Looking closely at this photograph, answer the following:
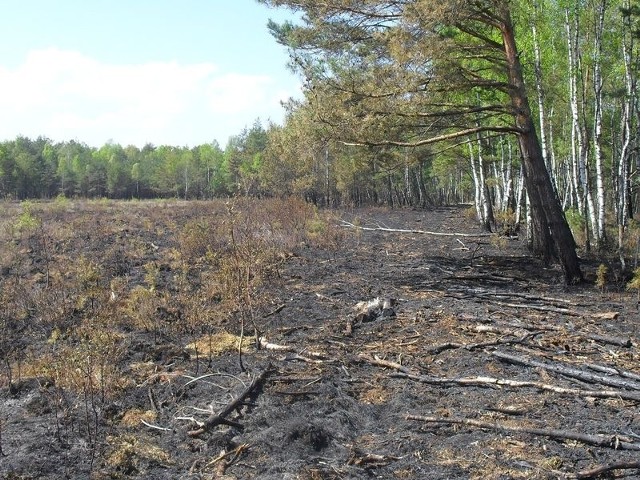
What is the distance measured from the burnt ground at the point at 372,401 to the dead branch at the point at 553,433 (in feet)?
0.04

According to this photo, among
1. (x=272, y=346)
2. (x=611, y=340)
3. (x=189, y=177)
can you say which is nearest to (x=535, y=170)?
(x=611, y=340)

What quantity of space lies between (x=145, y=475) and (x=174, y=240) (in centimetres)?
1350

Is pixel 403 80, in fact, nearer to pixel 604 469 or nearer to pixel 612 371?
pixel 612 371

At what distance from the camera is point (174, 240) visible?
17281 millimetres

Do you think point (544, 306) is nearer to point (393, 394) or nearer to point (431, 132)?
point (393, 394)

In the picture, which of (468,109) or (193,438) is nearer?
(193,438)

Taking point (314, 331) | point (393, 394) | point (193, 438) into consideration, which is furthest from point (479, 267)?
point (193, 438)

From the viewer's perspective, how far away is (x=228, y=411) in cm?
517

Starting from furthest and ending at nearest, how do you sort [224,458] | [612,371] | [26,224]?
[26,224], [612,371], [224,458]

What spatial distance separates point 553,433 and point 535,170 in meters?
6.78

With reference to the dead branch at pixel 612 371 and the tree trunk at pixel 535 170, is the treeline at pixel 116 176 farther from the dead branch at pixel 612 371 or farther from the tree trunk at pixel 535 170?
the dead branch at pixel 612 371

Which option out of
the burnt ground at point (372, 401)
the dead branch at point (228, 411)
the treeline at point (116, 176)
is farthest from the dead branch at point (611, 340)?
the treeline at point (116, 176)

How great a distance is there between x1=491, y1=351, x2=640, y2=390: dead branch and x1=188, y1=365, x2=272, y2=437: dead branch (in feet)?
8.26

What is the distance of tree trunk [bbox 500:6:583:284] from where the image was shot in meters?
9.77
